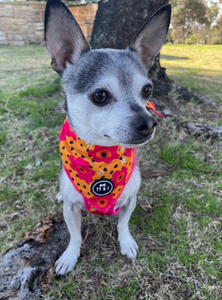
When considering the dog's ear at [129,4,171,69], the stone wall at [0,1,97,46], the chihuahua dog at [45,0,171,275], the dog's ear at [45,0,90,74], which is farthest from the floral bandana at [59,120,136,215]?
the stone wall at [0,1,97,46]

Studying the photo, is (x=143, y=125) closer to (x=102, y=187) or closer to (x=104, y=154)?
(x=104, y=154)

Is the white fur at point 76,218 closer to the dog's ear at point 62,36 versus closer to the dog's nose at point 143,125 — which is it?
the dog's nose at point 143,125

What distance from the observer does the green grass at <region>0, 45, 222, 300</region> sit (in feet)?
6.56

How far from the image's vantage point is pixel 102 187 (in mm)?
2057

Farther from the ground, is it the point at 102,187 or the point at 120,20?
the point at 120,20

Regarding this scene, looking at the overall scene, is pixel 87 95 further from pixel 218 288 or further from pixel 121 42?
pixel 121 42

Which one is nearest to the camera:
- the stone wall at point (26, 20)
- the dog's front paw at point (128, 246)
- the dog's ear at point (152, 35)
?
the dog's ear at point (152, 35)

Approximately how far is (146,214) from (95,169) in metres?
1.17

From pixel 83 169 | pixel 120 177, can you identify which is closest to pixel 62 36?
pixel 83 169

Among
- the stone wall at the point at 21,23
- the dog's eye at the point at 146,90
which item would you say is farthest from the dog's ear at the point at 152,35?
the stone wall at the point at 21,23

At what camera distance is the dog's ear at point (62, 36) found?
1.66 m

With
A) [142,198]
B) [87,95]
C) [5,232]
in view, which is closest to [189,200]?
[142,198]

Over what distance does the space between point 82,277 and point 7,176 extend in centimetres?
206

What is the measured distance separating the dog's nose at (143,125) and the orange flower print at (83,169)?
2.22 feet
